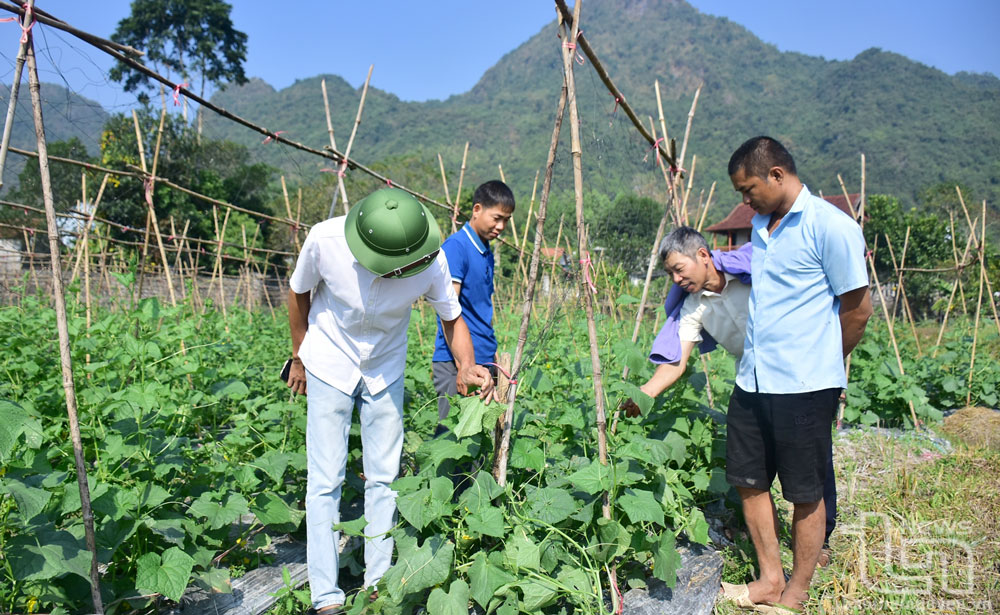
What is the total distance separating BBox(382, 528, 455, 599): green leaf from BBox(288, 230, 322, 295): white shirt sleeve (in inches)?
38.6

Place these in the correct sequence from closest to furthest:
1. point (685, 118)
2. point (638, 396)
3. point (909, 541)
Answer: point (638, 396) < point (909, 541) < point (685, 118)

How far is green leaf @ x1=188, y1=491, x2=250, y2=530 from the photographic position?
1915mm

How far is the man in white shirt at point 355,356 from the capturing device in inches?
76.9

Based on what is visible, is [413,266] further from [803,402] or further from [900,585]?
[900,585]

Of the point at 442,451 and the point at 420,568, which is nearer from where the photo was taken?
the point at 420,568

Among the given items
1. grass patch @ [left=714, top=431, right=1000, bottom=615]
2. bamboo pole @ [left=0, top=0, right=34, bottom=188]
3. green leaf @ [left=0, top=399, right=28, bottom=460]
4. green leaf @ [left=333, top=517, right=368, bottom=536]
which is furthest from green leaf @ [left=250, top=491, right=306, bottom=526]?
grass patch @ [left=714, top=431, right=1000, bottom=615]

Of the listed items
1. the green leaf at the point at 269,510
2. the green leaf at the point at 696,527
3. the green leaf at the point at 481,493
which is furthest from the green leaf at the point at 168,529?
the green leaf at the point at 696,527

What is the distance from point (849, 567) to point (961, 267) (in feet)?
15.1

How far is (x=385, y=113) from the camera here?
95.4 metres

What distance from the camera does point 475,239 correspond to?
9.08 ft

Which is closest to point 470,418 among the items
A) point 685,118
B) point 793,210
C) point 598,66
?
point 793,210

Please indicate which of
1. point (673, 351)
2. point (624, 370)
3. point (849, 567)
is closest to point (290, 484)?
point (624, 370)

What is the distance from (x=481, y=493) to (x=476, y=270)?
1126mm

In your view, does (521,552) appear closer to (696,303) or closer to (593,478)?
(593,478)
